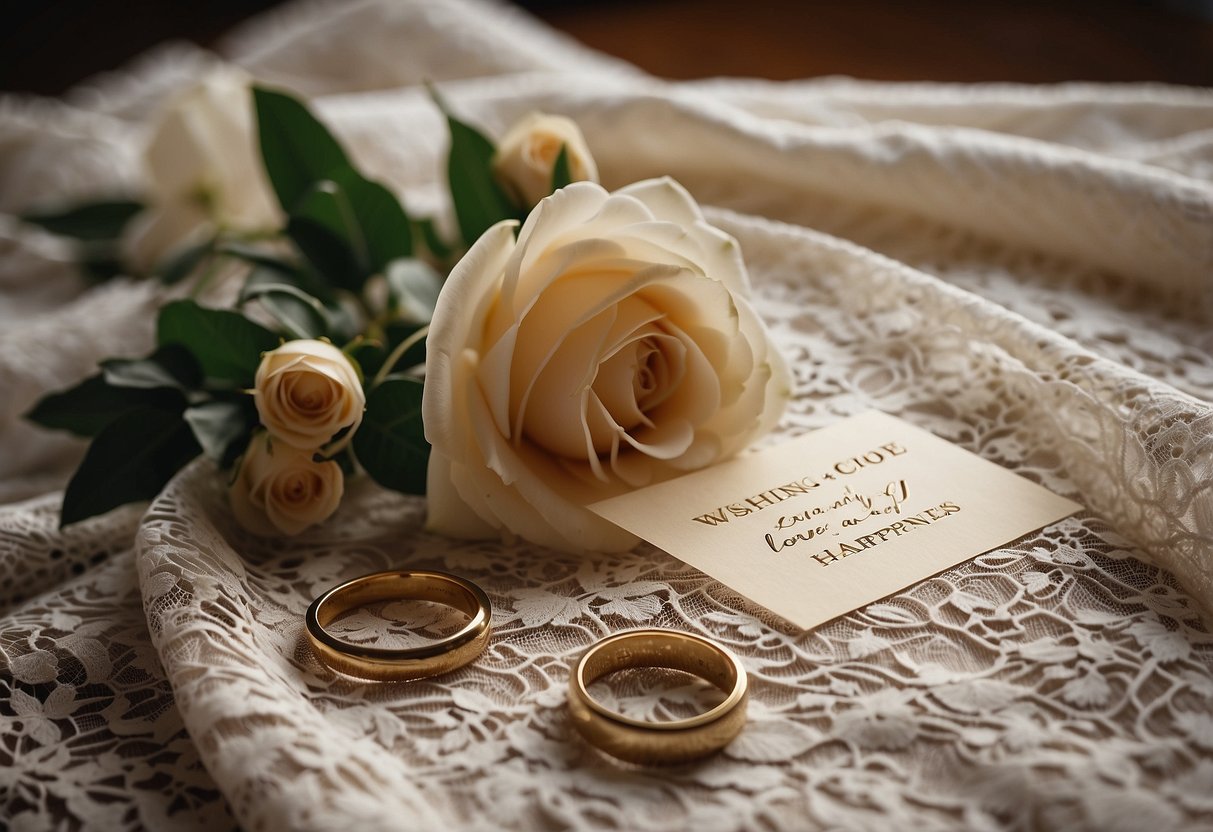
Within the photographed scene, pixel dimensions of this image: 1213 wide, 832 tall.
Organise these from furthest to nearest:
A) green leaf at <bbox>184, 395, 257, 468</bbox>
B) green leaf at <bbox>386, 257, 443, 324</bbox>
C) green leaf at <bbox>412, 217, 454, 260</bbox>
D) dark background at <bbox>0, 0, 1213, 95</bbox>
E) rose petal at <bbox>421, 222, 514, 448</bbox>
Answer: dark background at <bbox>0, 0, 1213, 95</bbox>, green leaf at <bbox>412, 217, 454, 260</bbox>, green leaf at <bbox>386, 257, 443, 324</bbox>, green leaf at <bbox>184, 395, 257, 468</bbox>, rose petal at <bbox>421, 222, 514, 448</bbox>

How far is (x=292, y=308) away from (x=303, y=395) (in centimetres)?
14

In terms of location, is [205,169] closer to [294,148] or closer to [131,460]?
[294,148]

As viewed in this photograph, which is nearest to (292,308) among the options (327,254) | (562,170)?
(327,254)

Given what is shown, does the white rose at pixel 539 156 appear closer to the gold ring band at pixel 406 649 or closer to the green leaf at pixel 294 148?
the green leaf at pixel 294 148

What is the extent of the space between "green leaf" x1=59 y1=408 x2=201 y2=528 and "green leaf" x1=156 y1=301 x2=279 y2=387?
0.17 feet

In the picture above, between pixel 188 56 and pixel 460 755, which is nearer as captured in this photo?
pixel 460 755

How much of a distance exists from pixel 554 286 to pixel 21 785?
40 centimetres

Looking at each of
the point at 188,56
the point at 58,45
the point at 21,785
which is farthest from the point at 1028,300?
the point at 58,45

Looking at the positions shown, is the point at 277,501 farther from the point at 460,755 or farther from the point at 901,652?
the point at 901,652

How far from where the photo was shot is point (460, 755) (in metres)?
0.56

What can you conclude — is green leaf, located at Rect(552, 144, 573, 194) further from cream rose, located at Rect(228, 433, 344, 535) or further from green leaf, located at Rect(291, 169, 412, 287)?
cream rose, located at Rect(228, 433, 344, 535)

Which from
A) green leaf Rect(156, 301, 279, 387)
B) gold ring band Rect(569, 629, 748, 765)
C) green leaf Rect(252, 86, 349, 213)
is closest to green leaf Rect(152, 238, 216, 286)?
green leaf Rect(252, 86, 349, 213)

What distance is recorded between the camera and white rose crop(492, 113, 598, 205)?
950 mm

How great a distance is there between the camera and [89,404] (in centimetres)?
79
